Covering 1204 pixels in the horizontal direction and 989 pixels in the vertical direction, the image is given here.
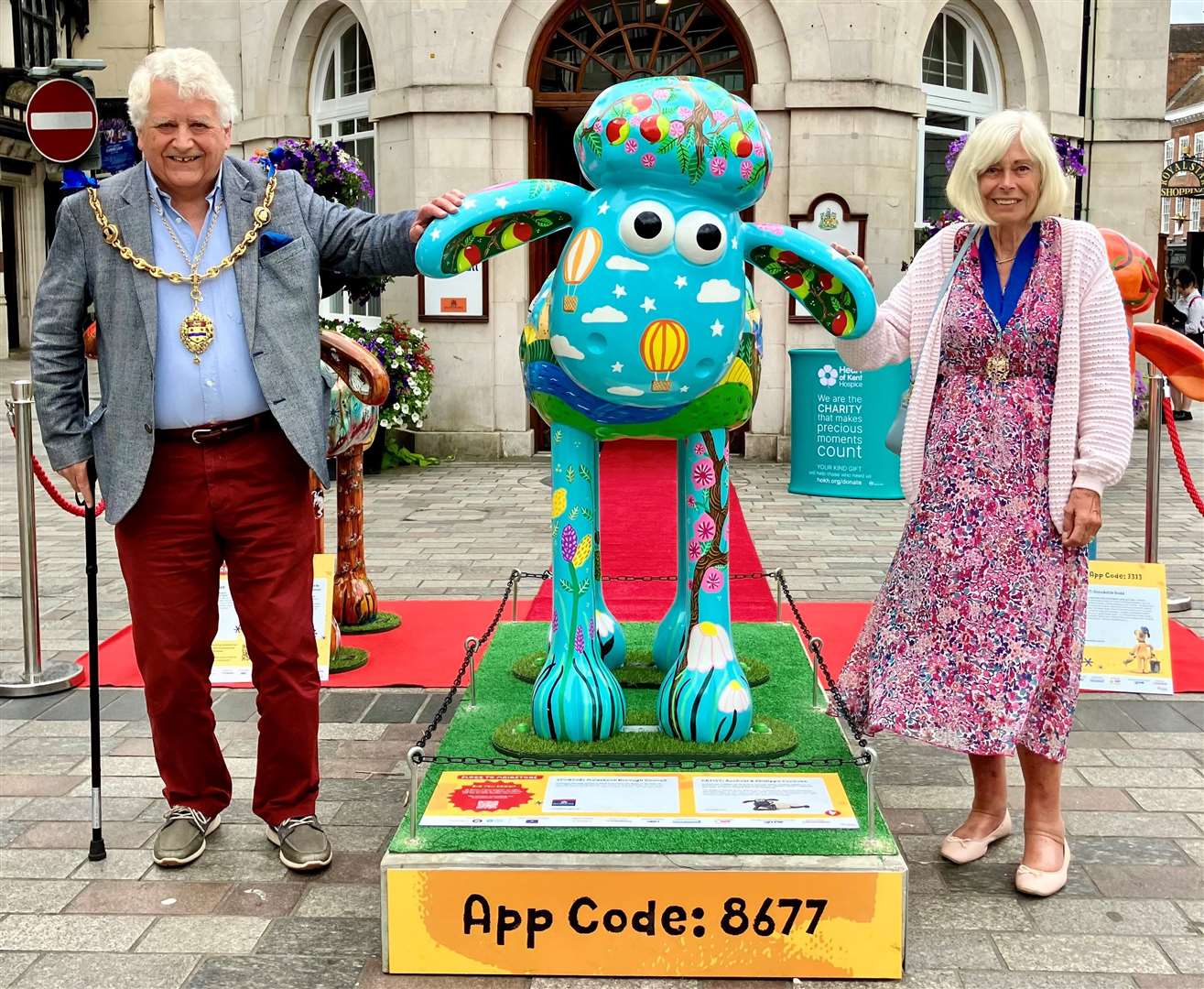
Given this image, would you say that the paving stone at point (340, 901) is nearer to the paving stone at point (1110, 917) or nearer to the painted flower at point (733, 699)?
the painted flower at point (733, 699)

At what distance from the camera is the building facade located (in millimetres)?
10305

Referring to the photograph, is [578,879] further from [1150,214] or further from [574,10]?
[1150,214]

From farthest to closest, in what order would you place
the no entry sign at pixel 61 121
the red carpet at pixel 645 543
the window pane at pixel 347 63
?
the window pane at pixel 347 63, the no entry sign at pixel 61 121, the red carpet at pixel 645 543

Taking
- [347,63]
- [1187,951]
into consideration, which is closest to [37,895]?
[1187,951]

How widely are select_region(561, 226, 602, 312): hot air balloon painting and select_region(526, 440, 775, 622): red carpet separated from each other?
2626 millimetres

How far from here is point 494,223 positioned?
10.5 ft

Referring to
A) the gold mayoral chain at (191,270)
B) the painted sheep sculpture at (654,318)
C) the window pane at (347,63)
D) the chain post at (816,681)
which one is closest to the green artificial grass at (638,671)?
the chain post at (816,681)

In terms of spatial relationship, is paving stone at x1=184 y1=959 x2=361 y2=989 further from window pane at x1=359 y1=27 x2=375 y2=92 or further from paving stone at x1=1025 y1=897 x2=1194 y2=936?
window pane at x1=359 y1=27 x2=375 y2=92

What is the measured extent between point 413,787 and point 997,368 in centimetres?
169

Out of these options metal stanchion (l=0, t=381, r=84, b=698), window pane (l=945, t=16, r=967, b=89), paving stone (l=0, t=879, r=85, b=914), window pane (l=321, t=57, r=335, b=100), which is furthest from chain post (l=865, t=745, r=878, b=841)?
window pane (l=321, t=57, r=335, b=100)

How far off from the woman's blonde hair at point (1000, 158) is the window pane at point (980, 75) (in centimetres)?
950

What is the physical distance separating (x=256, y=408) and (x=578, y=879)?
1.38 metres

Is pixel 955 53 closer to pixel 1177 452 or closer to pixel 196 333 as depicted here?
pixel 1177 452

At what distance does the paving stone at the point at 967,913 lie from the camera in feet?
9.80
